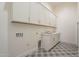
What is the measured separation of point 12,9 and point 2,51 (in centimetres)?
78

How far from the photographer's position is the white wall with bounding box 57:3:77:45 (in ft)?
15.2

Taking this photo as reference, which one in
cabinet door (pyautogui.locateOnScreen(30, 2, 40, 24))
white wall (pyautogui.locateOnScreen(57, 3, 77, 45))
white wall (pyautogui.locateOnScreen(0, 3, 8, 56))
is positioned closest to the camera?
white wall (pyautogui.locateOnScreen(0, 3, 8, 56))

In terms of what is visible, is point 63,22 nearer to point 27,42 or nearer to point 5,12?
point 27,42

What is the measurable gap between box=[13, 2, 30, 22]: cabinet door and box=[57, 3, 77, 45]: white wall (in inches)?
113

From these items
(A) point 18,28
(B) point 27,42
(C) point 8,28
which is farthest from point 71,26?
(C) point 8,28

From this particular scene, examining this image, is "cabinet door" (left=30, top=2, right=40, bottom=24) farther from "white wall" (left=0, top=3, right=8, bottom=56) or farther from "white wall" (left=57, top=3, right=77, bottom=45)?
"white wall" (left=57, top=3, right=77, bottom=45)

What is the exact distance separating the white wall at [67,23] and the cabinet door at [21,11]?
113 inches

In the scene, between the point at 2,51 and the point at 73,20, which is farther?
the point at 73,20

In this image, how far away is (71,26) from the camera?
Answer: 4.71m

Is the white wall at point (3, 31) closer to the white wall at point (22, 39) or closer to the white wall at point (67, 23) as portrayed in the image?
the white wall at point (22, 39)

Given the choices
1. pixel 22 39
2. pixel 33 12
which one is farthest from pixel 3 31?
pixel 33 12

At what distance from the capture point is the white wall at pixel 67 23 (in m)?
4.64

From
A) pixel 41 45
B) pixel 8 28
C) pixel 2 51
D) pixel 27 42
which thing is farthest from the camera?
pixel 41 45

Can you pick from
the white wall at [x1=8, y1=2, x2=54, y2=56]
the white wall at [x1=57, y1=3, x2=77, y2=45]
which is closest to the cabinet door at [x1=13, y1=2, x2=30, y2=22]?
the white wall at [x1=8, y1=2, x2=54, y2=56]
